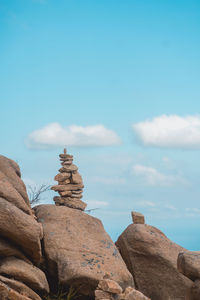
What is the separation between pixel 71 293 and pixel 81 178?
7192 mm

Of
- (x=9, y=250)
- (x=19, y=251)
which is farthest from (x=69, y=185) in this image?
(x=9, y=250)

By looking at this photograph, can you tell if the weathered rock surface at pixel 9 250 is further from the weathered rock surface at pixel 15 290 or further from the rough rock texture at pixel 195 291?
the rough rock texture at pixel 195 291

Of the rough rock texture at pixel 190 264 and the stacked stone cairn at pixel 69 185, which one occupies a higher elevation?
the stacked stone cairn at pixel 69 185

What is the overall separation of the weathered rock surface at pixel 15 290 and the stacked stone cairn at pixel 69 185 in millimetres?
7302

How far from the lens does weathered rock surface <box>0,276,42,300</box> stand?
1344 centimetres

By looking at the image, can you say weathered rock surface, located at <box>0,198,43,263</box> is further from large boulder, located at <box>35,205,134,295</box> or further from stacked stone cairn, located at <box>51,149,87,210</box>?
stacked stone cairn, located at <box>51,149,87,210</box>

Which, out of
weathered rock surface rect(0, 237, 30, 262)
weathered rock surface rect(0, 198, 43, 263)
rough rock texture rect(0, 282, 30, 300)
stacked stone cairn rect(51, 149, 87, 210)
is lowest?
rough rock texture rect(0, 282, 30, 300)

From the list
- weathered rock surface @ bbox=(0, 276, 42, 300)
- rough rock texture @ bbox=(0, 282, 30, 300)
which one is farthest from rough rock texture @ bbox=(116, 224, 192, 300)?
rough rock texture @ bbox=(0, 282, 30, 300)

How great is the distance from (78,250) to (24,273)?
2.95 m

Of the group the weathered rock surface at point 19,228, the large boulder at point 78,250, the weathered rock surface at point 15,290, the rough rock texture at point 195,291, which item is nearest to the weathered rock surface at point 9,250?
the weathered rock surface at point 19,228

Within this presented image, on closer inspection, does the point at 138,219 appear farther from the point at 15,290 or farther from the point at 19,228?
the point at 15,290

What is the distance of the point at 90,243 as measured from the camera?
1825 centimetres

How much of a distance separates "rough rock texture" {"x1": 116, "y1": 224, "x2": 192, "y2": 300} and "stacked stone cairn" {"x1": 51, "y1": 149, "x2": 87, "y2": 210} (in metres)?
3.24

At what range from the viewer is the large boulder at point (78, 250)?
16328 millimetres
